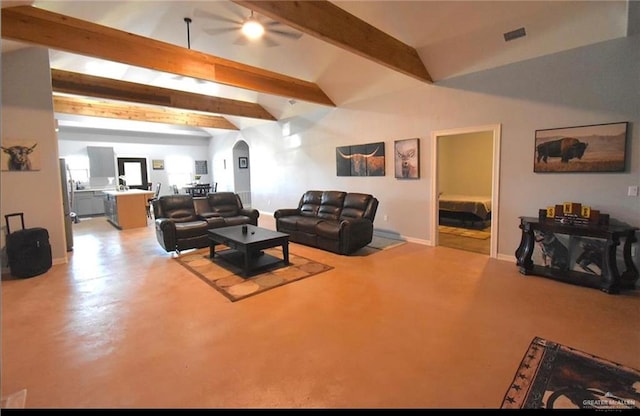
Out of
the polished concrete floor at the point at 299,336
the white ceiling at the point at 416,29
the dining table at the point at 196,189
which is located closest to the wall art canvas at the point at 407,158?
the white ceiling at the point at 416,29

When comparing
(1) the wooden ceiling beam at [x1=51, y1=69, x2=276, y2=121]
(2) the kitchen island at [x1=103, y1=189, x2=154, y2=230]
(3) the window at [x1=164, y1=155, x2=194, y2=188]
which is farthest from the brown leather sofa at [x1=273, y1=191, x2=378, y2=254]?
(3) the window at [x1=164, y1=155, x2=194, y2=188]

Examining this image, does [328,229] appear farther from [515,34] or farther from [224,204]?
[515,34]

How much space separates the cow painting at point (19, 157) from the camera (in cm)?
426

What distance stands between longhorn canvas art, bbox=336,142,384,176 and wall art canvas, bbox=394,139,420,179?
1.16ft

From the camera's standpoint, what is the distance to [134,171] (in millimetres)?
10539

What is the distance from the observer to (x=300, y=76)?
6.04 meters

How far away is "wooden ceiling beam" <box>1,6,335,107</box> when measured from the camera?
3279mm

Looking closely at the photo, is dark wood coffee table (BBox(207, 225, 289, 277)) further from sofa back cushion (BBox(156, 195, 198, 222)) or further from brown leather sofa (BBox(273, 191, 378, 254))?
sofa back cushion (BBox(156, 195, 198, 222))

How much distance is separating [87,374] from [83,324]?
857 millimetres

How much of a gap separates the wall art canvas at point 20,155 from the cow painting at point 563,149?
270 inches

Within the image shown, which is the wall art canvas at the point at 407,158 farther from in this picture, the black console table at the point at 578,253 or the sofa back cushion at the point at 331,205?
the black console table at the point at 578,253

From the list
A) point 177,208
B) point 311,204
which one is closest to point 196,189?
point 177,208

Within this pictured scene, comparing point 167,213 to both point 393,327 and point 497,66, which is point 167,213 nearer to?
point 393,327

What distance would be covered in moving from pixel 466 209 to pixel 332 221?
9.71 ft
